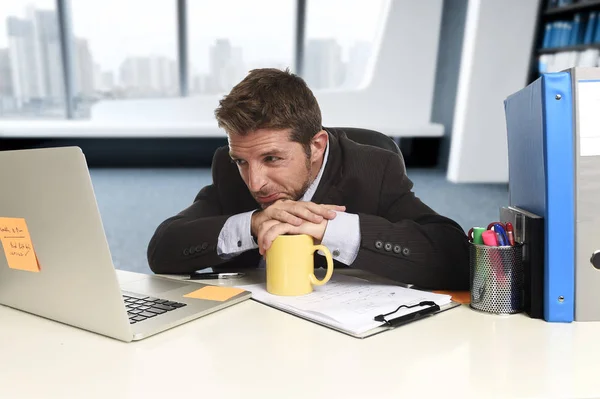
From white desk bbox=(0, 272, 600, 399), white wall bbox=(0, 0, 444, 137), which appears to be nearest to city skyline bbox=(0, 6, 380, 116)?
white wall bbox=(0, 0, 444, 137)

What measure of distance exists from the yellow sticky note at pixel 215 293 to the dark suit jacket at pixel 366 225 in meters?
0.15

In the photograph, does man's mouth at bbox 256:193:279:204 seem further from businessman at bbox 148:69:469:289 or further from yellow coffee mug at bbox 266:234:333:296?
yellow coffee mug at bbox 266:234:333:296

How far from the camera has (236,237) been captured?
42.8 inches

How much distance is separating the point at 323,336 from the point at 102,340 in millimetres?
306

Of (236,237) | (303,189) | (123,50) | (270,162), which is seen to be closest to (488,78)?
(123,50)

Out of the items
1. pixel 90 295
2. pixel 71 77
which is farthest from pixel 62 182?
pixel 71 77

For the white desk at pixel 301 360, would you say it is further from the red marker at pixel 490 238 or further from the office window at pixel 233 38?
the office window at pixel 233 38

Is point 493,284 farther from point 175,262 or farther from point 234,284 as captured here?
point 175,262

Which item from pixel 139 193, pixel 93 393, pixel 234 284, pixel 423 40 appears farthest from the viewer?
pixel 423 40

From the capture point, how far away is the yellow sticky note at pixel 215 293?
3.02ft

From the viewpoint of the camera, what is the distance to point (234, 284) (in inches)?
41.3

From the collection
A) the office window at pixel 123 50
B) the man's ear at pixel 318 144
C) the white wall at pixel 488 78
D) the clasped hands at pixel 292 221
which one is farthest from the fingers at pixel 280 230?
the office window at pixel 123 50

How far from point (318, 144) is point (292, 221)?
0.36 m

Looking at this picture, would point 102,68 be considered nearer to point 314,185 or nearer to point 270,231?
point 314,185
